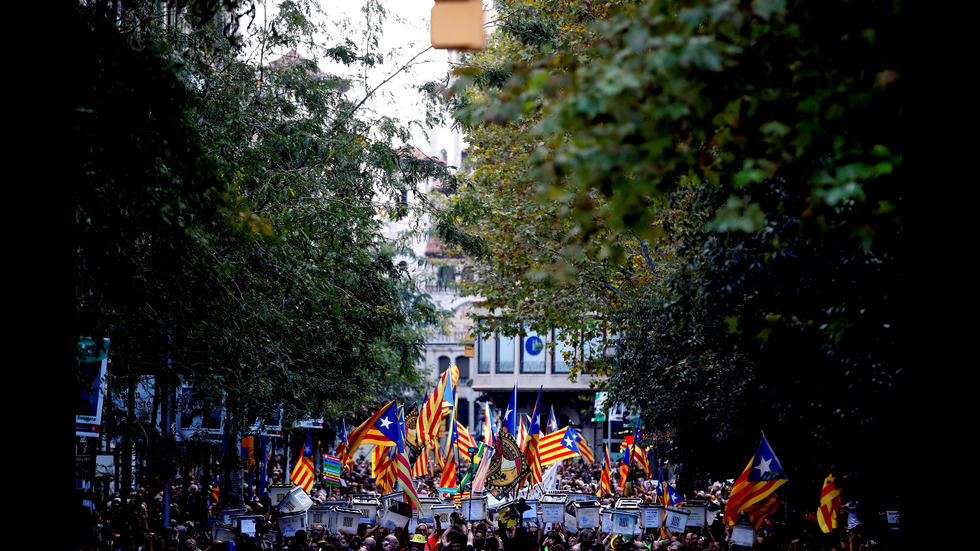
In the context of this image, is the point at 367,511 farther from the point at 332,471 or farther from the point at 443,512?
the point at 332,471

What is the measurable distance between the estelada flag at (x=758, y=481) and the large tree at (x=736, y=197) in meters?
0.68

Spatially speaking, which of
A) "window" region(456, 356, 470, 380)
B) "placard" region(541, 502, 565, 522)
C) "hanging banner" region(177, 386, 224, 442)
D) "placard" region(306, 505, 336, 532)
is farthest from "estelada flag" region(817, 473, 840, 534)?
"window" region(456, 356, 470, 380)

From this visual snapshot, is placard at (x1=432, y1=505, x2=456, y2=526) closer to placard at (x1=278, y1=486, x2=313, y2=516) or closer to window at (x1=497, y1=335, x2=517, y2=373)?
placard at (x1=278, y1=486, x2=313, y2=516)

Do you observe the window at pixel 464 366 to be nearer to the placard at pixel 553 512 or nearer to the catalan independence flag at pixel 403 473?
the placard at pixel 553 512

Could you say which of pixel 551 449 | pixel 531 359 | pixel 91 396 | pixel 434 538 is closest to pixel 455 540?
pixel 434 538

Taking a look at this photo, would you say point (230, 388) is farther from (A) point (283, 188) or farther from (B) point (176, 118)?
(B) point (176, 118)

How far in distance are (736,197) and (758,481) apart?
7778mm

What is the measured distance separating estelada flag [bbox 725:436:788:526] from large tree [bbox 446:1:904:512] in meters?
0.68

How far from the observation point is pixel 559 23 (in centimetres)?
1962

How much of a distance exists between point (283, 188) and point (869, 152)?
1114 centimetres

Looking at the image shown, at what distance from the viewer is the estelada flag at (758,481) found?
12602 millimetres

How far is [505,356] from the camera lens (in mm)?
53656

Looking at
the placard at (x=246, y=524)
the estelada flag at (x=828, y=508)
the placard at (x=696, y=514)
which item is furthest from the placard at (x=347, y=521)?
the estelada flag at (x=828, y=508)

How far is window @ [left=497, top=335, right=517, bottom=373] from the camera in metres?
53.2
